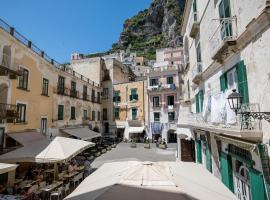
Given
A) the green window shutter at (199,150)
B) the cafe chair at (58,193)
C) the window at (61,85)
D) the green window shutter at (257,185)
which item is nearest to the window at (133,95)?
the window at (61,85)

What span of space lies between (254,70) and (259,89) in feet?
2.41

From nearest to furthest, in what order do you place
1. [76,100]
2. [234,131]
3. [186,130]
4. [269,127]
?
[269,127], [234,131], [186,130], [76,100]

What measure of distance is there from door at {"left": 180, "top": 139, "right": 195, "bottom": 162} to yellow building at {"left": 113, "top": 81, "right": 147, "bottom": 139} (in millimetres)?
16107

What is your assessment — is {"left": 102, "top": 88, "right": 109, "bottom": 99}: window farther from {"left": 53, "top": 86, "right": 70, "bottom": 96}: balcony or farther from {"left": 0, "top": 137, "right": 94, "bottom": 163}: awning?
{"left": 0, "top": 137, "right": 94, "bottom": 163}: awning

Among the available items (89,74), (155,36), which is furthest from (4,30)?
(155,36)

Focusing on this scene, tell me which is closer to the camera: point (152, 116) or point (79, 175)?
point (79, 175)

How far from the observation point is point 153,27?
3814 inches

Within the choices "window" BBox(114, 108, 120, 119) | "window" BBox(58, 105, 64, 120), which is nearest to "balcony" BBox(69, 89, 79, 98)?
"window" BBox(58, 105, 64, 120)

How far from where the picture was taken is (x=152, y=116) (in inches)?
1341

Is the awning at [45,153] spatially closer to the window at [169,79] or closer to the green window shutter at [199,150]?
the green window shutter at [199,150]

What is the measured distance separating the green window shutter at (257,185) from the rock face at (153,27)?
76.8m

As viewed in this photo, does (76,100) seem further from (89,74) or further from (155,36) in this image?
(155,36)

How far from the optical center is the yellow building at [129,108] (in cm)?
3500

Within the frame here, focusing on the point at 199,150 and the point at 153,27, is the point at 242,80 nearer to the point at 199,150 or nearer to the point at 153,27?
the point at 199,150
